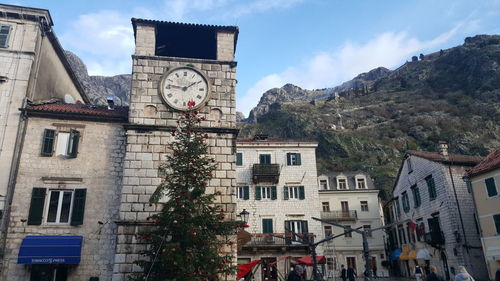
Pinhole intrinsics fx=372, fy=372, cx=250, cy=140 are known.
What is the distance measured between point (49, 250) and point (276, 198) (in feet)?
73.7

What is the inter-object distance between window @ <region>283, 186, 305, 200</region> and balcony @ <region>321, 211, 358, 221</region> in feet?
19.3

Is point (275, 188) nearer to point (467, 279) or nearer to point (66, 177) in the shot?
point (66, 177)

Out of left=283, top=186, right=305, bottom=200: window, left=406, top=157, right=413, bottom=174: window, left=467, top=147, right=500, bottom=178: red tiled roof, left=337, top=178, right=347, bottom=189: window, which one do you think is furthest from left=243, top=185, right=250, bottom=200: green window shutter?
left=467, top=147, right=500, bottom=178: red tiled roof

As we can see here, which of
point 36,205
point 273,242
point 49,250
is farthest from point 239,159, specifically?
point 49,250

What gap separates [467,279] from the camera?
35.1 feet

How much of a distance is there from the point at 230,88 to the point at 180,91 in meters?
2.17

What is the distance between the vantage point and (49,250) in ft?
46.4

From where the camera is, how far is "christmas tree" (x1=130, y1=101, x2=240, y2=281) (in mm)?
11266

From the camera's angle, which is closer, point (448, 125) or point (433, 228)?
point (433, 228)

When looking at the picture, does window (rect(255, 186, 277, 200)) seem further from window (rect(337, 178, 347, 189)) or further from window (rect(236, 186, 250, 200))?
window (rect(337, 178, 347, 189))

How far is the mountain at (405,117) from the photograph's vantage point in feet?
234

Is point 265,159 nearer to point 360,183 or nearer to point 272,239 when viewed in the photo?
point 272,239

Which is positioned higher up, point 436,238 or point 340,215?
point 340,215

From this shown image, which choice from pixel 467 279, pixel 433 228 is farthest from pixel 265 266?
pixel 467 279
